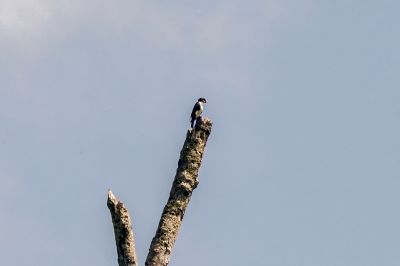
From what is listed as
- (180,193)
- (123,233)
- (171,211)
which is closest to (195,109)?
(180,193)

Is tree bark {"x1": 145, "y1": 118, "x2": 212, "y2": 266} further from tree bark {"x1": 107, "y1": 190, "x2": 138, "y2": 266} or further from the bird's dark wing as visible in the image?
the bird's dark wing

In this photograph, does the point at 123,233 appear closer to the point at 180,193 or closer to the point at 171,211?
the point at 171,211

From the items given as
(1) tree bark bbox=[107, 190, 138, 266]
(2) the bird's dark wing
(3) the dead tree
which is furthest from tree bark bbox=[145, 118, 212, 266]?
(2) the bird's dark wing

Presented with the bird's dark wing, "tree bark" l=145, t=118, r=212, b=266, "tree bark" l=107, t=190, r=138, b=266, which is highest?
the bird's dark wing

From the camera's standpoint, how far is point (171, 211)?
11.7 meters

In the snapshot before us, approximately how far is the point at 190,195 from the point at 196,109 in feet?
12.8

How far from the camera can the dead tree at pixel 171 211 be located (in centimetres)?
1112

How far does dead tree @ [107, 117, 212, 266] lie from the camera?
1112 centimetres

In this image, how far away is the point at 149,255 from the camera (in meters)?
11.5

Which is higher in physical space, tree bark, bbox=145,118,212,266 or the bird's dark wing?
the bird's dark wing

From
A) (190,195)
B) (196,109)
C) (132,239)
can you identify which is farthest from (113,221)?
(196,109)

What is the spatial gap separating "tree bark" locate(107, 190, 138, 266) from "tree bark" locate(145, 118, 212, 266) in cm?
48

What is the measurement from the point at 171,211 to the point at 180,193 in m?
0.29

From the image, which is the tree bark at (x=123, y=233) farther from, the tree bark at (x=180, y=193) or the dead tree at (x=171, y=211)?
the tree bark at (x=180, y=193)
